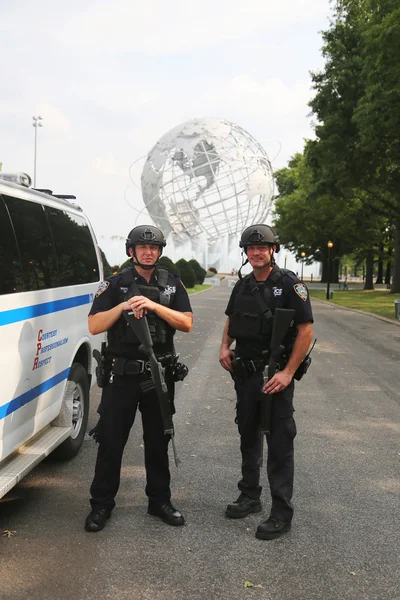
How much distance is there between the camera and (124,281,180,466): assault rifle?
386 cm

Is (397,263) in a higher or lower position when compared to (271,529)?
higher

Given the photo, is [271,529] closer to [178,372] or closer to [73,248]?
[178,372]

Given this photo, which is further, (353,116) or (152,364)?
(353,116)

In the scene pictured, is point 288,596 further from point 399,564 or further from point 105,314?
point 105,314

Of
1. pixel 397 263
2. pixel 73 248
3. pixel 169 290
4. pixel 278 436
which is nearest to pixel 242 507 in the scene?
pixel 278 436

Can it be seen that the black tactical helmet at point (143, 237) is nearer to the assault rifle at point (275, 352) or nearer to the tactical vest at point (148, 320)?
the tactical vest at point (148, 320)

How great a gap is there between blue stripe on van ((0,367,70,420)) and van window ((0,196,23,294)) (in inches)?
27.7

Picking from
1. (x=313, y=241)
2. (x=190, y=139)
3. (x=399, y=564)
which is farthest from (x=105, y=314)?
(x=190, y=139)

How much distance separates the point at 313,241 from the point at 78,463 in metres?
54.0

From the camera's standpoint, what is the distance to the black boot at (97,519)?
407cm

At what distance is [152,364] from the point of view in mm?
3967

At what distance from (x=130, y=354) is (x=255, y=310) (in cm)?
89

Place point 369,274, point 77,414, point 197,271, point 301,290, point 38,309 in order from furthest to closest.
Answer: point 197,271 → point 369,274 → point 77,414 → point 38,309 → point 301,290

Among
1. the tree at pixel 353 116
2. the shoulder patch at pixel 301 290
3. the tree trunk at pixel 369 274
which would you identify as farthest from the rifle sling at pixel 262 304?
the tree trunk at pixel 369 274
